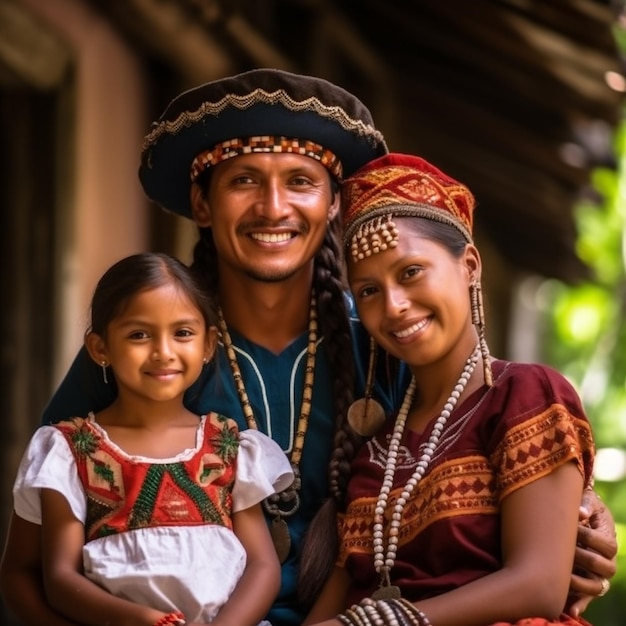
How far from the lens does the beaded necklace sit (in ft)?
12.3

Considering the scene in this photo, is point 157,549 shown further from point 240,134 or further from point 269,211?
point 240,134

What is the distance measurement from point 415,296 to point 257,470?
55 centimetres

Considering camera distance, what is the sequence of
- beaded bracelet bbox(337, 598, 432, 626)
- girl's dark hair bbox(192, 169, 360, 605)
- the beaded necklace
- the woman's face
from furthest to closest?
the beaded necklace, girl's dark hair bbox(192, 169, 360, 605), the woman's face, beaded bracelet bbox(337, 598, 432, 626)

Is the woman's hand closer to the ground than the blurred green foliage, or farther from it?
closer to the ground

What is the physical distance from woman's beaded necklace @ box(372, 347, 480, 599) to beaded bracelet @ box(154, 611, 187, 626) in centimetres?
42

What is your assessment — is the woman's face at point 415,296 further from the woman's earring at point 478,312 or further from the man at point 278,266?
the man at point 278,266

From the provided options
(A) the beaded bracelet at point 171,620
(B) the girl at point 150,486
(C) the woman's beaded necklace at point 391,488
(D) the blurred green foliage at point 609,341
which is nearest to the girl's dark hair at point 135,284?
(B) the girl at point 150,486

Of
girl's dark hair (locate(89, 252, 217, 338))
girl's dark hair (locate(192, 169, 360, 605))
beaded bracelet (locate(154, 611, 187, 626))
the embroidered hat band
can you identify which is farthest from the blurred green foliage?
beaded bracelet (locate(154, 611, 187, 626))

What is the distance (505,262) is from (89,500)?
14074mm

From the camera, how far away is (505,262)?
17.2 metres

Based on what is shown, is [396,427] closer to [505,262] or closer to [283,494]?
[283,494]

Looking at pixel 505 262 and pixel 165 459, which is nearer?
pixel 165 459

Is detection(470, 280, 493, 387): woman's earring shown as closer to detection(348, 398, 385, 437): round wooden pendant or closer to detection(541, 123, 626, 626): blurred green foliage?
detection(348, 398, 385, 437): round wooden pendant

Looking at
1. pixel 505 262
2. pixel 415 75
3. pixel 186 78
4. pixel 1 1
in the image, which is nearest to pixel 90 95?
pixel 186 78
